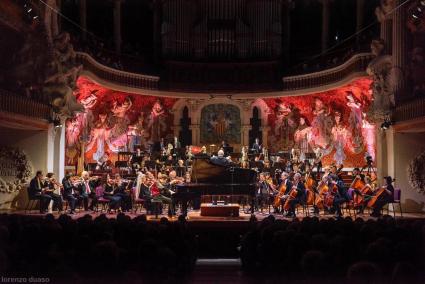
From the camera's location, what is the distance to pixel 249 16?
21.7 metres

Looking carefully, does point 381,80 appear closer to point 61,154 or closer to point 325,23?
point 325,23

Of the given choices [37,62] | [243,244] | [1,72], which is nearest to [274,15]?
[37,62]

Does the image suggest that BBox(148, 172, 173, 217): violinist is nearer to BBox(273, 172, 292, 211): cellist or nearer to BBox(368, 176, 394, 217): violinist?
BBox(273, 172, 292, 211): cellist

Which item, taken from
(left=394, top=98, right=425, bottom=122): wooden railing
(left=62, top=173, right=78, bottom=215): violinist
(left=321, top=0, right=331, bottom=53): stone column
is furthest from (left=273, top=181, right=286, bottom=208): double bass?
(left=321, top=0, right=331, bottom=53): stone column

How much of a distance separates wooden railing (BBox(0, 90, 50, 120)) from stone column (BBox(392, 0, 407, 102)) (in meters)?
10.3

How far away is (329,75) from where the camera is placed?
1889cm

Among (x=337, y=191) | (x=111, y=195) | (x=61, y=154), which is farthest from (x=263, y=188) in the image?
(x=61, y=154)

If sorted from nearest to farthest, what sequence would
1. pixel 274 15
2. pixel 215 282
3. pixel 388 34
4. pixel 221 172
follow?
pixel 215 282 < pixel 221 172 < pixel 388 34 < pixel 274 15

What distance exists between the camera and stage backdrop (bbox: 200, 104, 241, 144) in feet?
72.0

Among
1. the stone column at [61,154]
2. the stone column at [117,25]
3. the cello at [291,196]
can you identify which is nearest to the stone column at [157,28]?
the stone column at [117,25]

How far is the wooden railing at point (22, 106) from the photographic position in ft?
41.8

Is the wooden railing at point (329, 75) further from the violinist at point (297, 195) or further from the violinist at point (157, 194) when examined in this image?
the violinist at point (157, 194)

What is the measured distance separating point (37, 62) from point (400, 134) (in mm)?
10928

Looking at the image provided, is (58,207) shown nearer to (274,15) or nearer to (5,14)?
(5,14)
